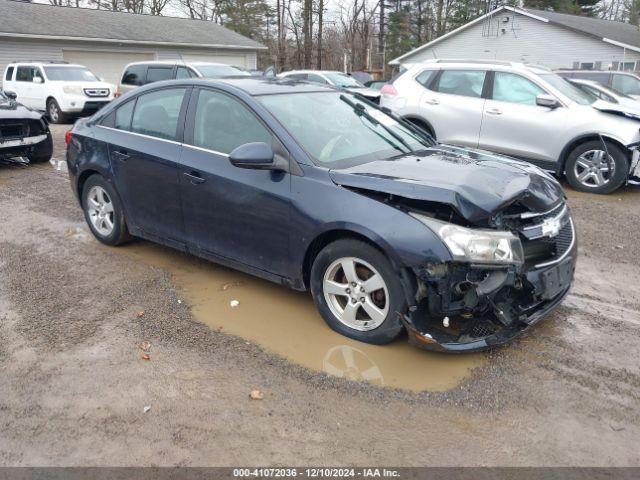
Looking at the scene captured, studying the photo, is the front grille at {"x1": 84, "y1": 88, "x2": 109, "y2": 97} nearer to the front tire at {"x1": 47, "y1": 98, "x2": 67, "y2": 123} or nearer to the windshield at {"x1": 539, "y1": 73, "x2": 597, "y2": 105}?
the front tire at {"x1": 47, "y1": 98, "x2": 67, "y2": 123}

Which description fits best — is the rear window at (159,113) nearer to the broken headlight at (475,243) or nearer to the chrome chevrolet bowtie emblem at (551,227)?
the broken headlight at (475,243)

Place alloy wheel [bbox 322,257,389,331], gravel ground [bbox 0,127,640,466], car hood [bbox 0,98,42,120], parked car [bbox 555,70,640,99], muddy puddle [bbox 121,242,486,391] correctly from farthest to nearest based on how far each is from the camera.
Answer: parked car [bbox 555,70,640,99] → car hood [bbox 0,98,42,120] → alloy wheel [bbox 322,257,389,331] → muddy puddle [bbox 121,242,486,391] → gravel ground [bbox 0,127,640,466]

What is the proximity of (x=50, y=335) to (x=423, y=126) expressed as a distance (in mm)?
7062

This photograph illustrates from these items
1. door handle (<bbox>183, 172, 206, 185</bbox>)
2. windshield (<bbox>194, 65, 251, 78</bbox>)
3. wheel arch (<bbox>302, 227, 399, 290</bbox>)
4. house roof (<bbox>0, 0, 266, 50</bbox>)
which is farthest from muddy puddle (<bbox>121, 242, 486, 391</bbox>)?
house roof (<bbox>0, 0, 266, 50</bbox>)

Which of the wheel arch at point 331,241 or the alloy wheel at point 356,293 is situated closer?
the wheel arch at point 331,241

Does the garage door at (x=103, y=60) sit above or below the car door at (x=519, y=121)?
above

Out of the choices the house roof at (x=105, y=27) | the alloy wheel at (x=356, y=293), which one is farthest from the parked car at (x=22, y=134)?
the house roof at (x=105, y=27)

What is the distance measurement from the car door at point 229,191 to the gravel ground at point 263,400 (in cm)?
62

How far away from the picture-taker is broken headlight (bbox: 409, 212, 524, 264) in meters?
3.22

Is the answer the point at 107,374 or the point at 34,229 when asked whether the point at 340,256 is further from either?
the point at 34,229

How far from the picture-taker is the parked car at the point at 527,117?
7.78 meters

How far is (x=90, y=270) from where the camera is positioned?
5043 millimetres

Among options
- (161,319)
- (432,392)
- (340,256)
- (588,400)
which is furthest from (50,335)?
(588,400)

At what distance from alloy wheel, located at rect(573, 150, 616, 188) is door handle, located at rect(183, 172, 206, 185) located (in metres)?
5.99
